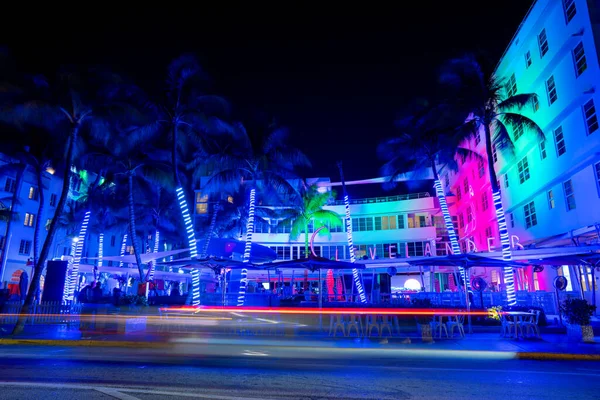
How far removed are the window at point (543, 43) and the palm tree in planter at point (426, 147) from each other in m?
5.95

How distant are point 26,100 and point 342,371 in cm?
1675

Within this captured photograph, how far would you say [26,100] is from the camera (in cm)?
1759

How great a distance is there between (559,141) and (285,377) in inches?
828

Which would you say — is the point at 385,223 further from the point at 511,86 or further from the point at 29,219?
the point at 29,219

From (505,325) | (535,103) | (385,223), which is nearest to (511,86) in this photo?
(535,103)

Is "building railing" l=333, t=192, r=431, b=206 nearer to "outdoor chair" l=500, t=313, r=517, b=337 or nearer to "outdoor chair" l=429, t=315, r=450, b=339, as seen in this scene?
"outdoor chair" l=500, t=313, r=517, b=337

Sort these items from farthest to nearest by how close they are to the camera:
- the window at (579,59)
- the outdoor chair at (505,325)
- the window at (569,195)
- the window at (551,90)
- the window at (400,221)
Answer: the window at (400,221), the window at (551,90), the window at (569,195), the window at (579,59), the outdoor chair at (505,325)

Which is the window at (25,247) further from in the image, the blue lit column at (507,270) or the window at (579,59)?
the window at (579,59)

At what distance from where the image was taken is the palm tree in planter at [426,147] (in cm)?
2656

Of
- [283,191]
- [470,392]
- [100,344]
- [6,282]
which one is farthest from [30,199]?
[470,392]

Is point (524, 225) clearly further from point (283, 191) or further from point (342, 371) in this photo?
point (342, 371)

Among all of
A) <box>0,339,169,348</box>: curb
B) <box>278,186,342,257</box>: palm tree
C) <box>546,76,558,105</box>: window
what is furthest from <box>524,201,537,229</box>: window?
<box>0,339,169,348</box>: curb

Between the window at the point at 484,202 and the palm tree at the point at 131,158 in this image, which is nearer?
the palm tree at the point at 131,158

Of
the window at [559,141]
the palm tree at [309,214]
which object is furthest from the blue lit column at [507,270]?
the palm tree at [309,214]
